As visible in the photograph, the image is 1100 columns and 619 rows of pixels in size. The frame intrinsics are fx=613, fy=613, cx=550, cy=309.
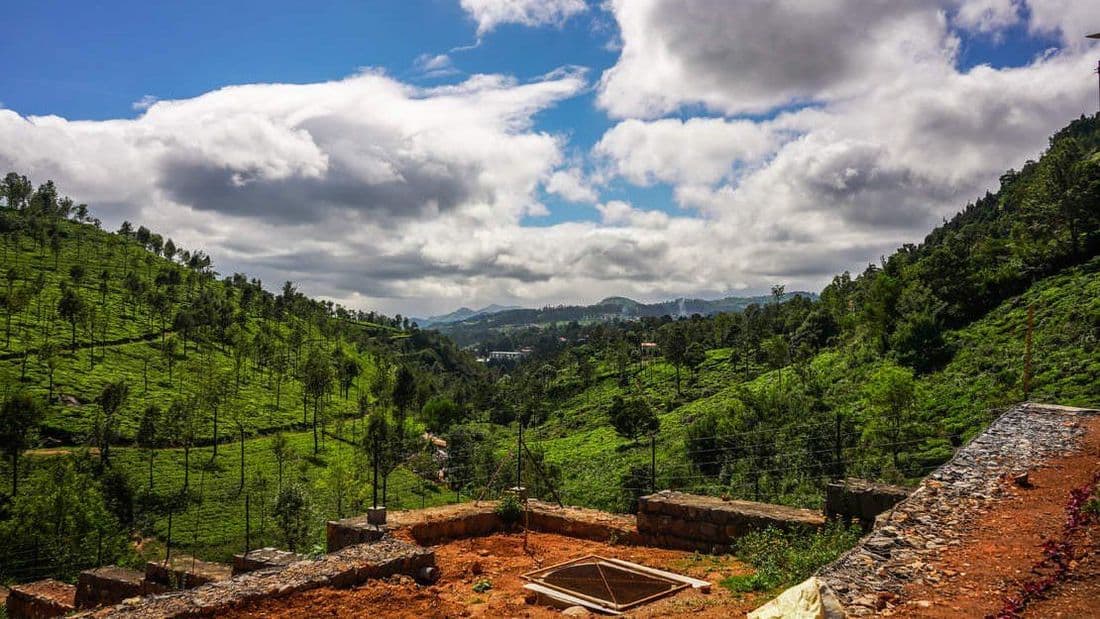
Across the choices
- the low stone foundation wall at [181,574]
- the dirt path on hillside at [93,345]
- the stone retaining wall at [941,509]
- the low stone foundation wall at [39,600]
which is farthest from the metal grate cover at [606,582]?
the dirt path on hillside at [93,345]

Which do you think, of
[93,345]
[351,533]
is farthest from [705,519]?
[93,345]

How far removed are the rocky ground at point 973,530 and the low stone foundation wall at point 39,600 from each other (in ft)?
54.9

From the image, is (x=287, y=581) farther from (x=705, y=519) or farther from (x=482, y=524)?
(x=705, y=519)

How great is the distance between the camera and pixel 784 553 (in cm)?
912

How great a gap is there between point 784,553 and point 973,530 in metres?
2.74

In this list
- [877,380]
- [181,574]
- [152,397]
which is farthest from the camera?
[152,397]

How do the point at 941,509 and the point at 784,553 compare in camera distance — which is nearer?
the point at 941,509

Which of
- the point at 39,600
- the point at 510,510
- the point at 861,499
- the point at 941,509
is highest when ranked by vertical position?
the point at 941,509

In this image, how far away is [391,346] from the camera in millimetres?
158750

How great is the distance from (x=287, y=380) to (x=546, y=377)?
43541 mm

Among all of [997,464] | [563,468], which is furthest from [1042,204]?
[997,464]

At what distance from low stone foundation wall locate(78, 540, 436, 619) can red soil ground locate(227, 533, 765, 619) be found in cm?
17

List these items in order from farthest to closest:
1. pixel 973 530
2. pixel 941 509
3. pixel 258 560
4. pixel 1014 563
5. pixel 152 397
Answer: pixel 152 397, pixel 258 560, pixel 941 509, pixel 973 530, pixel 1014 563

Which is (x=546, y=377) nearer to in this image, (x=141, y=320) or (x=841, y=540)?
(x=141, y=320)
